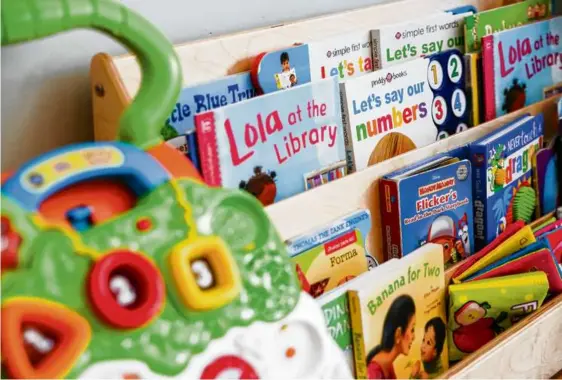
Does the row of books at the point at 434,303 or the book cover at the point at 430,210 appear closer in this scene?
the row of books at the point at 434,303

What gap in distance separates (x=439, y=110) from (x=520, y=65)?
232 mm

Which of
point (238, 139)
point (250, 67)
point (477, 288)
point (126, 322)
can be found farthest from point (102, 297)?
point (477, 288)

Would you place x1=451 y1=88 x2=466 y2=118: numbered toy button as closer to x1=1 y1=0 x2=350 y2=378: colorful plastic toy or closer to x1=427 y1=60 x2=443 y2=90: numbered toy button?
x1=427 y1=60 x2=443 y2=90: numbered toy button

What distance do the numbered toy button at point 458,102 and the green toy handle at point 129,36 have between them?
603 mm

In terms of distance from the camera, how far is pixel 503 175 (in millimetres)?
1113

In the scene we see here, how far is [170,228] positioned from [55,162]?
11cm

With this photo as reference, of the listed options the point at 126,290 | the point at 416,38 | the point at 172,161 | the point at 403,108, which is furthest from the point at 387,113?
the point at 126,290

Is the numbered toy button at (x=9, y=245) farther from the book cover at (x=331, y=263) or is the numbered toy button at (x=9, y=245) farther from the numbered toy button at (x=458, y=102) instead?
the numbered toy button at (x=458, y=102)

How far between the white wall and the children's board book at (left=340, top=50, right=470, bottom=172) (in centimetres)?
25

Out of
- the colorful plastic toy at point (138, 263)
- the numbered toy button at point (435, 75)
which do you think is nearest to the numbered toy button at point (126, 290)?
the colorful plastic toy at point (138, 263)

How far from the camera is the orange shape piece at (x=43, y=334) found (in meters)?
0.50

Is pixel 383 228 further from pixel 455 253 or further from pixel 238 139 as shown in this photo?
pixel 238 139

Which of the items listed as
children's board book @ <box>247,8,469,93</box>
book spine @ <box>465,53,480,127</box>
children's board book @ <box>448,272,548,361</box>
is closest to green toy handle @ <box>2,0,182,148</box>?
children's board book @ <box>247,8,469,93</box>

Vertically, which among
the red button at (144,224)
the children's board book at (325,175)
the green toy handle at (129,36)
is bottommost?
the children's board book at (325,175)
